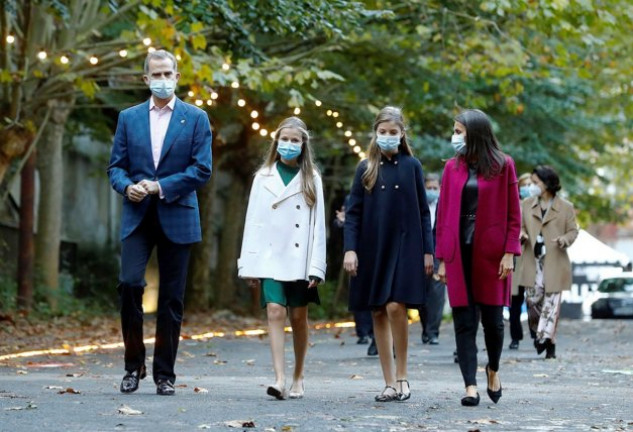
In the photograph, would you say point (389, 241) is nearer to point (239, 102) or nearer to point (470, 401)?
point (470, 401)

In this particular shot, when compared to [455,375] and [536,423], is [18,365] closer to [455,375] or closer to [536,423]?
[455,375]

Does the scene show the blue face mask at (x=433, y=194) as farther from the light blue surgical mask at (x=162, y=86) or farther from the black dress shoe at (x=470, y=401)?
the black dress shoe at (x=470, y=401)

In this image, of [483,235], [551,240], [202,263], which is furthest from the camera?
[202,263]

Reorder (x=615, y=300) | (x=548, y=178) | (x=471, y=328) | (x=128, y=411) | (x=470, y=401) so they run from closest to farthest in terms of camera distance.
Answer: (x=128, y=411)
(x=470, y=401)
(x=471, y=328)
(x=548, y=178)
(x=615, y=300)

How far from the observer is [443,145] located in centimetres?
3139

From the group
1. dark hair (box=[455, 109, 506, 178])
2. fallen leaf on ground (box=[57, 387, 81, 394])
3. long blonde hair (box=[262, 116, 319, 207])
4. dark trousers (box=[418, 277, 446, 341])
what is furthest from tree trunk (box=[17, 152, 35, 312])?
dark hair (box=[455, 109, 506, 178])

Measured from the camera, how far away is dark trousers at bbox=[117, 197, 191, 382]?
9891 millimetres

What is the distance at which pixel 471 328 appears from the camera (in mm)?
9953

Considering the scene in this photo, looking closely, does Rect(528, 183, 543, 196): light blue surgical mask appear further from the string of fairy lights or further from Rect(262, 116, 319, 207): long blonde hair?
Rect(262, 116, 319, 207): long blonde hair

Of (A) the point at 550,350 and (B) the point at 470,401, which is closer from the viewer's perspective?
(B) the point at 470,401

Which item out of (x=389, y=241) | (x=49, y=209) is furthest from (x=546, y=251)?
(x=49, y=209)

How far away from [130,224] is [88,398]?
110 cm

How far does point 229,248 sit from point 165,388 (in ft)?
71.5

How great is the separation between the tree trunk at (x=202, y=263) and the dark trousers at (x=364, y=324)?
11156 millimetres
